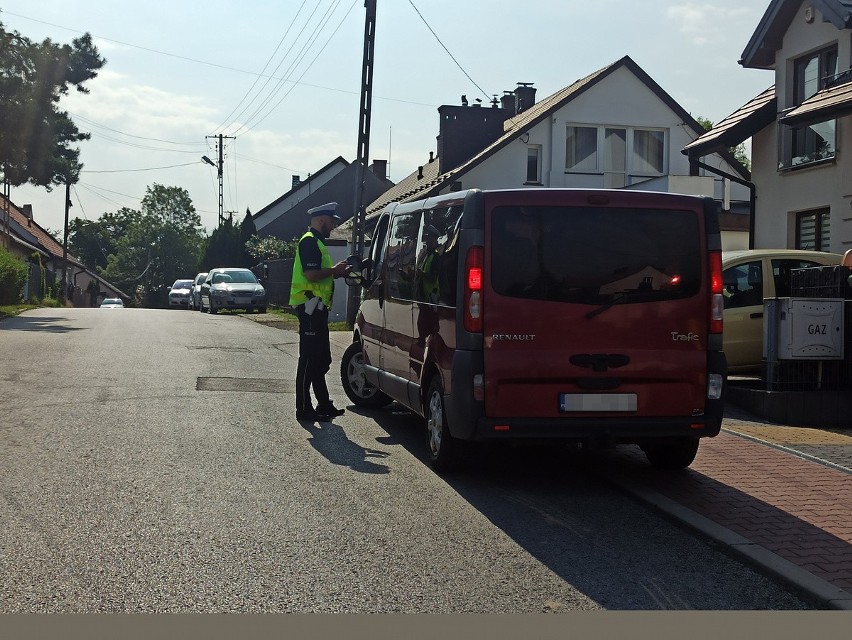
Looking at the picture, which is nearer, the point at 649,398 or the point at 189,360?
the point at 649,398

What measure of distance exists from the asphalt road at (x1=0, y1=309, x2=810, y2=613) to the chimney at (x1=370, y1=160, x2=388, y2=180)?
59623 mm

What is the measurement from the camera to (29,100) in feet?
109

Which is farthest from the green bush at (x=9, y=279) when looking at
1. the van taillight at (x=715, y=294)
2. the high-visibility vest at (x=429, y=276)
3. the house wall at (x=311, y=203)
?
the house wall at (x=311, y=203)

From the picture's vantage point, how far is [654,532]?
641cm

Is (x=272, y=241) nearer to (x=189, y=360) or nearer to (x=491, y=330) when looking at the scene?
(x=189, y=360)

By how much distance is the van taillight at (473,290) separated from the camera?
7461 millimetres

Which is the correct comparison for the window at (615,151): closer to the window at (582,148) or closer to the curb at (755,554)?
the window at (582,148)

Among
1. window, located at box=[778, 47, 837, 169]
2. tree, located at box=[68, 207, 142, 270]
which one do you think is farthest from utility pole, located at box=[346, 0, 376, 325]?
tree, located at box=[68, 207, 142, 270]

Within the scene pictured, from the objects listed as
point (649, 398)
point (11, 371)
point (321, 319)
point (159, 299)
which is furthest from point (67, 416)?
point (159, 299)

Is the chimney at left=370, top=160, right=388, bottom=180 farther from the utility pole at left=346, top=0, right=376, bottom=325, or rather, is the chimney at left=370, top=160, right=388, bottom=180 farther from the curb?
the curb

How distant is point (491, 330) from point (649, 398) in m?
1.18

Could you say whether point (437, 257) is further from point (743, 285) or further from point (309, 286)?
point (743, 285)

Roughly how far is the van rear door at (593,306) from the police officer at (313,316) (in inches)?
127

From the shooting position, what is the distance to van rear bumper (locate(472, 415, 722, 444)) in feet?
24.2
